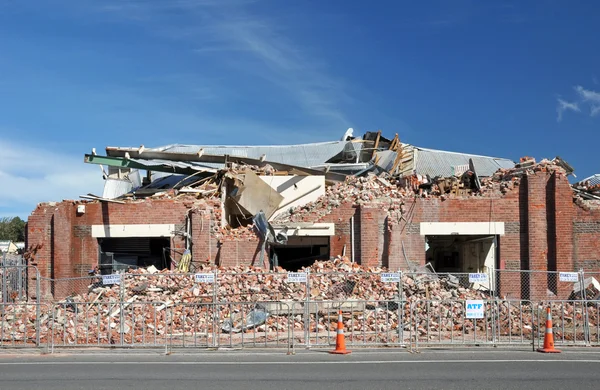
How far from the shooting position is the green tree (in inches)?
3260

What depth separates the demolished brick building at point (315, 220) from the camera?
23.9 meters

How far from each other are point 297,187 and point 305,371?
15568 millimetres

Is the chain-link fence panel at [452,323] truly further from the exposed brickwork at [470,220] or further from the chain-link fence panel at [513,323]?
the exposed brickwork at [470,220]

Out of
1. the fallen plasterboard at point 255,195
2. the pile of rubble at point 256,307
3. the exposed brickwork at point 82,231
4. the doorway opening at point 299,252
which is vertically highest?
the fallen plasterboard at point 255,195

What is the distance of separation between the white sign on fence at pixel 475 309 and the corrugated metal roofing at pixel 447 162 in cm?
1816

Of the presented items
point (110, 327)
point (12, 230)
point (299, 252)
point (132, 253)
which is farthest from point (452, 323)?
point (12, 230)

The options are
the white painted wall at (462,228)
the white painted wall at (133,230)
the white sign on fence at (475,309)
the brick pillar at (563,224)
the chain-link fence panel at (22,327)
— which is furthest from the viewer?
the white painted wall at (133,230)

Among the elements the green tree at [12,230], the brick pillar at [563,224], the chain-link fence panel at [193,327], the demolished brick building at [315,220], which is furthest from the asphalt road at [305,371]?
the green tree at [12,230]

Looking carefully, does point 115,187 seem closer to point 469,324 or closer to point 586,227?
point 469,324

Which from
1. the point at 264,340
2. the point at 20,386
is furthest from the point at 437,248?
the point at 20,386

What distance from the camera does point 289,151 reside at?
3834 cm

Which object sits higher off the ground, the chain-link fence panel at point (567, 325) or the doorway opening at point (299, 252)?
the doorway opening at point (299, 252)

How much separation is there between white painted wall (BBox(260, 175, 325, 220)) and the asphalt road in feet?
40.3

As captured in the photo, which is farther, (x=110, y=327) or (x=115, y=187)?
(x=115, y=187)
